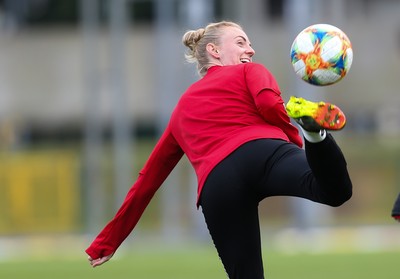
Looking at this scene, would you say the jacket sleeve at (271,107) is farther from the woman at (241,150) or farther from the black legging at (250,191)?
the black legging at (250,191)

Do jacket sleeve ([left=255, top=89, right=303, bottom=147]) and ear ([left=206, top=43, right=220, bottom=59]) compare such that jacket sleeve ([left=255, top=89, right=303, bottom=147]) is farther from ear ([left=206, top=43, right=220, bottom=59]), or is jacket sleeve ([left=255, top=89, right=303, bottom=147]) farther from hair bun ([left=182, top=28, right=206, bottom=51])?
hair bun ([left=182, top=28, right=206, bottom=51])

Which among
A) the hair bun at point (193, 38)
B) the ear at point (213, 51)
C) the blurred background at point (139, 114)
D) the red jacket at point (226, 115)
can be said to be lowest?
the blurred background at point (139, 114)

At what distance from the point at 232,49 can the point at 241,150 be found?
0.77 m

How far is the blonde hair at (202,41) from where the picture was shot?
6672 millimetres

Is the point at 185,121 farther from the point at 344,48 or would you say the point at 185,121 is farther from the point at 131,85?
the point at 131,85

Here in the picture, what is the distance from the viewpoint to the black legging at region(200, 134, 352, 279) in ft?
19.5

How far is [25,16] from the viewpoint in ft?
113

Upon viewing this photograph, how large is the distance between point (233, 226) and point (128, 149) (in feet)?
64.6

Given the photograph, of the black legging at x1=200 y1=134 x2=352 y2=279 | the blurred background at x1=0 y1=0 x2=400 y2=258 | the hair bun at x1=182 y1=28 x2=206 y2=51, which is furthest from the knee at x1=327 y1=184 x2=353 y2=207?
the blurred background at x1=0 y1=0 x2=400 y2=258

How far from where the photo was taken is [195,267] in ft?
43.7

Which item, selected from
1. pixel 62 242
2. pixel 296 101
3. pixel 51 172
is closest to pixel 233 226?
pixel 296 101

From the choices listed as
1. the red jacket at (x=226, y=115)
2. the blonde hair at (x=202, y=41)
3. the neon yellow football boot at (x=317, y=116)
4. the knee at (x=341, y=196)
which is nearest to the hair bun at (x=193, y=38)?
the blonde hair at (x=202, y=41)

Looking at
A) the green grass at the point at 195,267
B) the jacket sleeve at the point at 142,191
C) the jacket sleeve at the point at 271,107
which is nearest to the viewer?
the jacket sleeve at the point at 271,107

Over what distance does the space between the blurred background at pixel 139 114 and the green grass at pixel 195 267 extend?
2.72 meters
